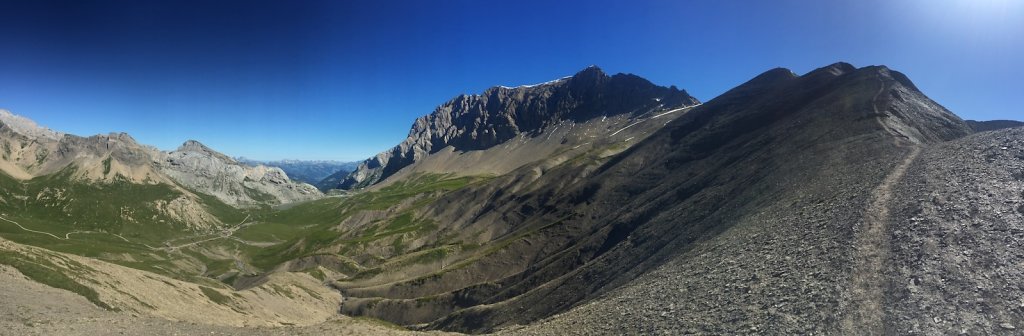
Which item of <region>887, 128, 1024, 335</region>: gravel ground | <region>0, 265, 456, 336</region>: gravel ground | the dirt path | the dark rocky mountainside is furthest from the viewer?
the dark rocky mountainside

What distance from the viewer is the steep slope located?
41453 millimetres

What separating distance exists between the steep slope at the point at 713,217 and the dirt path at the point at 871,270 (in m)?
0.42

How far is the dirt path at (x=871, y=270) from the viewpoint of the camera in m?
31.3

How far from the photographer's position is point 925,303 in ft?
103

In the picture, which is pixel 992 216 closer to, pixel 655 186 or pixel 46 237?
pixel 655 186

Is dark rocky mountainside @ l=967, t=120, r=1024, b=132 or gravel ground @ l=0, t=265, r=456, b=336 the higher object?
dark rocky mountainside @ l=967, t=120, r=1024, b=132

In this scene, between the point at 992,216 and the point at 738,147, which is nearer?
the point at 992,216

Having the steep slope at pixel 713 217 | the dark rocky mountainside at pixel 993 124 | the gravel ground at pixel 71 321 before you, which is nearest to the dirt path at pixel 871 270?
the steep slope at pixel 713 217

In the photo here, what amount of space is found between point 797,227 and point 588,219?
76094 millimetres

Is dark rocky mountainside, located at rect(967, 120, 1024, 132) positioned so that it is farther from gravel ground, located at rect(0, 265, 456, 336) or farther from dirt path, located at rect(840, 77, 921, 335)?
gravel ground, located at rect(0, 265, 456, 336)

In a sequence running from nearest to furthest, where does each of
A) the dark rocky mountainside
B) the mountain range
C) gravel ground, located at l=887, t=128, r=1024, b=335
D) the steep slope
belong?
gravel ground, located at l=887, t=128, r=1024, b=335, the mountain range, the steep slope, the dark rocky mountainside

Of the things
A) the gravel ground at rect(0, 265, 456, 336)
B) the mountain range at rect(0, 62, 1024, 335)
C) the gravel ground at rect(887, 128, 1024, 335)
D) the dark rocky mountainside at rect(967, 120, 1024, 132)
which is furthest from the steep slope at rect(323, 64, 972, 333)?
the gravel ground at rect(0, 265, 456, 336)

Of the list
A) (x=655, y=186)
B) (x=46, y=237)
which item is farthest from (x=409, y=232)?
(x=46, y=237)

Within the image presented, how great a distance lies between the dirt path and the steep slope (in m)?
0.42
